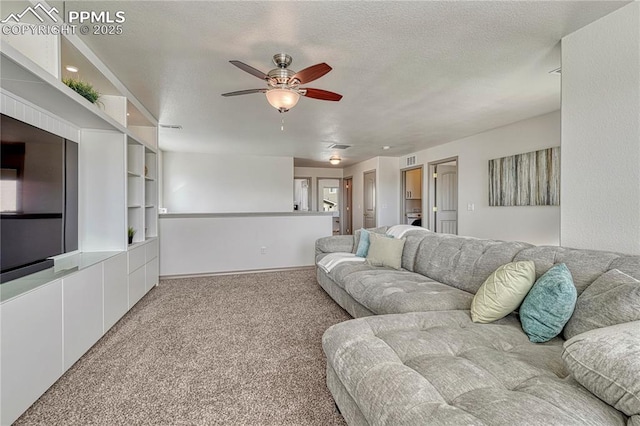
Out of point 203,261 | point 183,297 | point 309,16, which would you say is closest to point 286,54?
point 309,16

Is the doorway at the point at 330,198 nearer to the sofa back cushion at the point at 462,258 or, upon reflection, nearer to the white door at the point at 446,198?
the white door at the point at 446,198

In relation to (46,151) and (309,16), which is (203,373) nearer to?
(46,151)

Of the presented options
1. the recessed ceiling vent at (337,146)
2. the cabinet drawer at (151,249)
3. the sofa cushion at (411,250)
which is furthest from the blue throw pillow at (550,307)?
the recessed ceiling vent at (337,146)

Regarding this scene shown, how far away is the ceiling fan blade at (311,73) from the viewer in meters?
2.11

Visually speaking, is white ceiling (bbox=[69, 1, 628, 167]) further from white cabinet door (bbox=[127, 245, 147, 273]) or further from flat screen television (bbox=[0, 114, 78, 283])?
white cabinet door (bbox=[127, 245, 147, 273])

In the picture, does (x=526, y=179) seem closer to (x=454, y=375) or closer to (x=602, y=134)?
(x=602, y=134)

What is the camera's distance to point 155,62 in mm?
2512

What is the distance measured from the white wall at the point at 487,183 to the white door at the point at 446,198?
0.43 metres

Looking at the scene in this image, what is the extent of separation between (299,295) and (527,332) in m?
2.58

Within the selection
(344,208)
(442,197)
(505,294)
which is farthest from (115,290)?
(344,208)

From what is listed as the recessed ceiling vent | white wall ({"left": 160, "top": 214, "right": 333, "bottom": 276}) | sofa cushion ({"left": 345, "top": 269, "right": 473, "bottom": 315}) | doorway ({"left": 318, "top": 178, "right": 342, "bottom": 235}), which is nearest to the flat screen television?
white wall ({"left": 160, "top": 214, "right": 333, "bottom": 276})

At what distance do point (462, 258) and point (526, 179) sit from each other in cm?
248

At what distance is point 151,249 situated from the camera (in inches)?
150

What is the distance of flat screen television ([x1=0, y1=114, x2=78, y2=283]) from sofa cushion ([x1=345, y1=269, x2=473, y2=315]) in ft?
7.58
